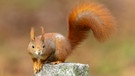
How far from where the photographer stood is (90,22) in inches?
169

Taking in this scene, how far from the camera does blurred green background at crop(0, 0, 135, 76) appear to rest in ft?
31.6

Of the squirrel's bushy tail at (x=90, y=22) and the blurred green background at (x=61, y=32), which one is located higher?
the blurred green background at (x=61, y=32)

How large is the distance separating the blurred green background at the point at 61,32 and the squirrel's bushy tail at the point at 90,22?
170 inches

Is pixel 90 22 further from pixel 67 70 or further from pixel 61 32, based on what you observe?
pixel 61 32

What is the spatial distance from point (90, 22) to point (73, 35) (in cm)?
26

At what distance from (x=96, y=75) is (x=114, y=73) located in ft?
0.72

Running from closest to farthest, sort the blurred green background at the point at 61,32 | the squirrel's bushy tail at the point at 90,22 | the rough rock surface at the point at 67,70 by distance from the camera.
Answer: the rough rock surface at the point at 67,70 < the squirrel's bushy tail at the point at 90,22 < the blurred green background at the point at 61,32

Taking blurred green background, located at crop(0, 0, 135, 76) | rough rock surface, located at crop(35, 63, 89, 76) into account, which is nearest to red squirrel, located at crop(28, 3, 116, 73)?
rough rock surface, located at crop(35, 63, 89, 76)

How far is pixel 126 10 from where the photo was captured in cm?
1237

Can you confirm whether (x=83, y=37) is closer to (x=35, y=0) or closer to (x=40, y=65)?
(x=40, y=65)

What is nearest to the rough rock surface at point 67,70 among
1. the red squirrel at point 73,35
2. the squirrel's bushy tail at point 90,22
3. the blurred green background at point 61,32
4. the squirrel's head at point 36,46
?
the red squirrel at point 73,35

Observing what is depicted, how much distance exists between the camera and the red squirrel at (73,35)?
13.0 feet

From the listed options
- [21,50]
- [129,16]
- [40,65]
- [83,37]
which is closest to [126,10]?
[129,16]

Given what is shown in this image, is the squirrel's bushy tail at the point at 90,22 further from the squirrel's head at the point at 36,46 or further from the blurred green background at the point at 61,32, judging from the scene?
the blurred green background at the point at 61,32
